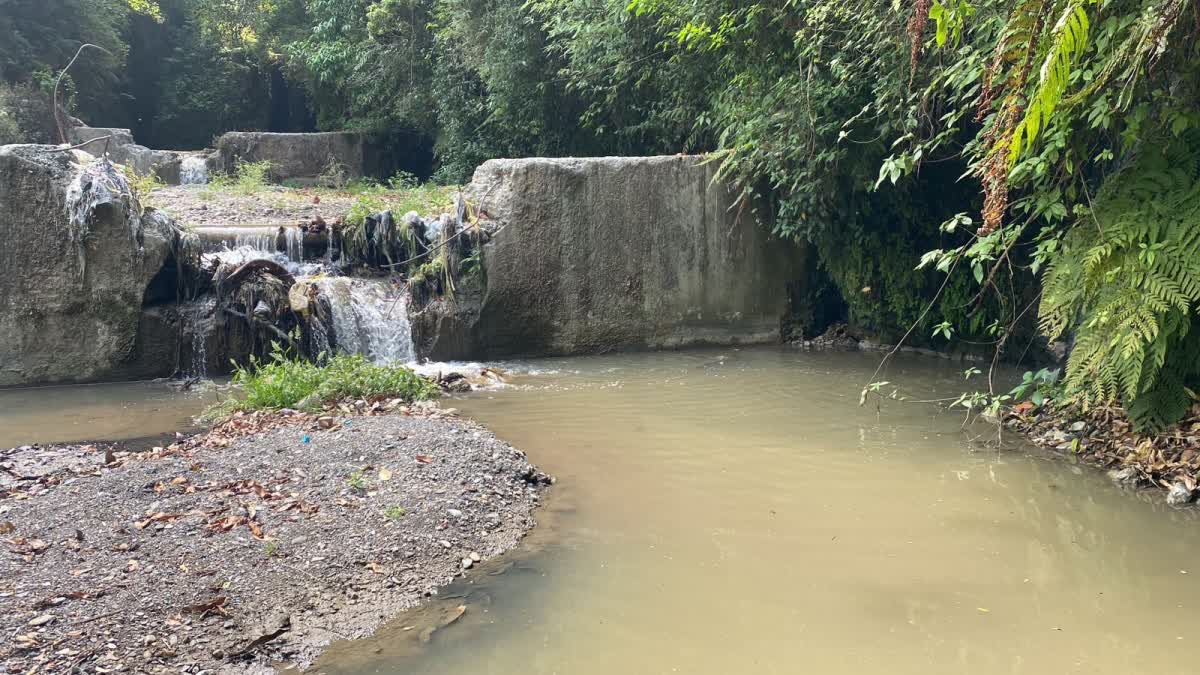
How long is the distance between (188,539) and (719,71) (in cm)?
869

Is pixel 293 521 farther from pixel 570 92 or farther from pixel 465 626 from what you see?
pixel 570 92

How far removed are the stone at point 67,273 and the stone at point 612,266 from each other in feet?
9.51

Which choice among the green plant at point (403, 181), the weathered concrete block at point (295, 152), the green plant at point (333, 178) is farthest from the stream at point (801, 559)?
the weathered concrete block at point (295, 152)

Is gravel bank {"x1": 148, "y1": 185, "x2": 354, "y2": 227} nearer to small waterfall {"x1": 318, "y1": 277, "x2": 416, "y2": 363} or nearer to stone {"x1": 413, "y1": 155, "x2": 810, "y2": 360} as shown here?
small waterfall {"x1": 318, "y1": 277, "x2": 416, "y2": 363}

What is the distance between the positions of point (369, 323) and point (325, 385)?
7.90ft

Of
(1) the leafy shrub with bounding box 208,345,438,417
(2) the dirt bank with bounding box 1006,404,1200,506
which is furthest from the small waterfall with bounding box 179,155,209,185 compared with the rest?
(2) the dirt bank with bounding box 1006,404,1200,506

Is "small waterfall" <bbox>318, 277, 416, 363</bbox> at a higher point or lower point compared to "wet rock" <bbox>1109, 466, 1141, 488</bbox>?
higher

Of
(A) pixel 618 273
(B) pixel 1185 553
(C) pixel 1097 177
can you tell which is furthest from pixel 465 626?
(A) pixel 618 273

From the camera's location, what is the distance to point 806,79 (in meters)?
8.95

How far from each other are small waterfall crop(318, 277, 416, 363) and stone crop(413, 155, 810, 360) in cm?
19

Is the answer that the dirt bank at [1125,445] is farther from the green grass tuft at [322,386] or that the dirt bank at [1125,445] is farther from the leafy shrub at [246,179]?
the leafy shrub at [246,179]

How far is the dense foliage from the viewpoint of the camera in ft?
16.2

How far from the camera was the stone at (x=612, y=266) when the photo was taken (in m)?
9.81

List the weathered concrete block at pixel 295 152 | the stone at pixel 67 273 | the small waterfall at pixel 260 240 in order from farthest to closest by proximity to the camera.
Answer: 1. the weathered concrete block at pixel 295 152
2. the small waterfall at pixel 260 240
3. the stone at pixel 67 273
